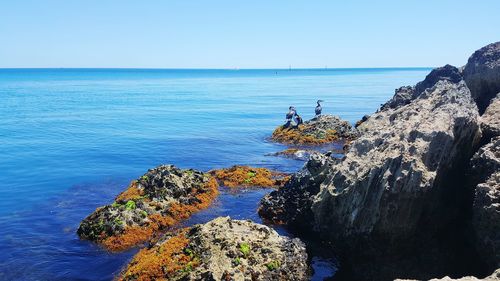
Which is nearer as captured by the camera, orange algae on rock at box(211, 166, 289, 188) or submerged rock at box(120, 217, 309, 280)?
submerged rock at box(120, 217, 309, 280)

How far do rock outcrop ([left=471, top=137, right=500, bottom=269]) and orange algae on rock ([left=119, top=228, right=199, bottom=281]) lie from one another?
34.9 ft

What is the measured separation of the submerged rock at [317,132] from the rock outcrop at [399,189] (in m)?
28.1

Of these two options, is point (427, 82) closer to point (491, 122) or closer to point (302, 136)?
point (302, 136)

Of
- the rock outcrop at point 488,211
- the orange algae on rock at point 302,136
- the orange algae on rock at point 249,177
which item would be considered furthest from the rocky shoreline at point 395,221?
the orange algae on rock at point 302,136

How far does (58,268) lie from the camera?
1912cm

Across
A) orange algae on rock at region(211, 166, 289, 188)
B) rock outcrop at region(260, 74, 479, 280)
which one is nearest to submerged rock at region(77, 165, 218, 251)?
orange algae on rock at region(211, 166, 289, 188)

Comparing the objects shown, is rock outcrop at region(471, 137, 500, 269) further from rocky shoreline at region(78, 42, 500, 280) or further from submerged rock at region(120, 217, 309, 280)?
submerged rock at region(120, 217, 309, 280)

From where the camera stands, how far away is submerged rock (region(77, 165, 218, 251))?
22.0 m

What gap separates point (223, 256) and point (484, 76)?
23.3 m

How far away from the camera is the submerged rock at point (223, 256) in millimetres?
16016

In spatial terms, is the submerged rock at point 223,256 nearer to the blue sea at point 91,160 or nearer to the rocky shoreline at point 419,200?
the blue sea at point 91,160

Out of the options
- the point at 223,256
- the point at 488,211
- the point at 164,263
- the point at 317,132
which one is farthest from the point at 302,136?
the point at 488,211

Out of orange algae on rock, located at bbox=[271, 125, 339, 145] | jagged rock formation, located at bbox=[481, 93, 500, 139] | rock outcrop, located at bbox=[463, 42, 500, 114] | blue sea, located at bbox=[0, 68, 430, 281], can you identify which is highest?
rock outcrop, located at bbox=[463, 42, 500, 114]

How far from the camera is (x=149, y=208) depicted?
24.2 meters
